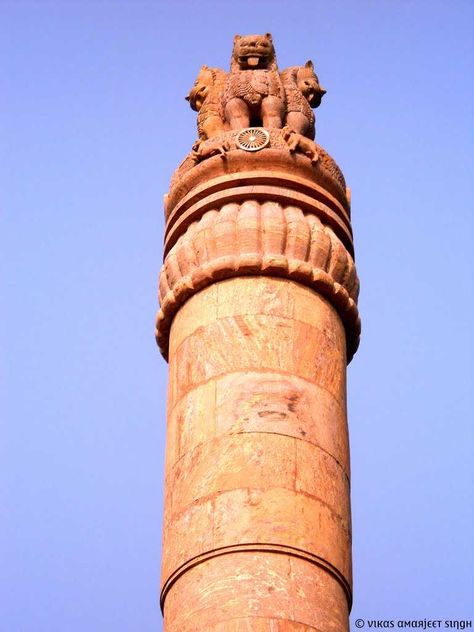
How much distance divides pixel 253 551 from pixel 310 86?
27.1ft

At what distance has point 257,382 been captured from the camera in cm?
1667

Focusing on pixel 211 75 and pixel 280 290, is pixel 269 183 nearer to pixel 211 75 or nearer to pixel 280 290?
pixel 280 290

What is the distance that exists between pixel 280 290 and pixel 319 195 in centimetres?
203

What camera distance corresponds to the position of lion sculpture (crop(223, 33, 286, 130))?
67.0 ft

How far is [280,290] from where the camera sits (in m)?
17.8

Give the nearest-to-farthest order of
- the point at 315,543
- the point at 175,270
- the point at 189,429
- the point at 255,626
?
the point at 255,626
the point at 315,543
the point at 189,429
the point at 175,270

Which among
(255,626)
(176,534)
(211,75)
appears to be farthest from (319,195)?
(255,626)

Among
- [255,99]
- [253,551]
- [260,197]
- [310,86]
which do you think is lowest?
[253,551]

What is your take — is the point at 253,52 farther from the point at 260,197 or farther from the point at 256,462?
the point at 256,462

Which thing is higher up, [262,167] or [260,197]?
[262,167]

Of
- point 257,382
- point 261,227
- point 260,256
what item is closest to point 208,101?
point 261,227

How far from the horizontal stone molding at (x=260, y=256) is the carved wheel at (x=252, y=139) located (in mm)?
877

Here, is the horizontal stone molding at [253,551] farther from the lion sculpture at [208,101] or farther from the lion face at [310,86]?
the lion face at [310,86]

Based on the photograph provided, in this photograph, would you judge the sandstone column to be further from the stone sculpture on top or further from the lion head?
the lion head
